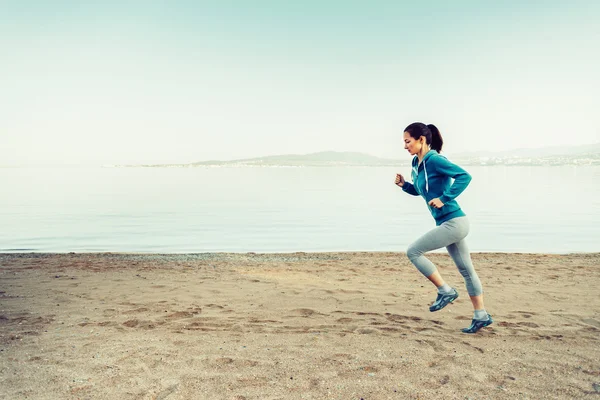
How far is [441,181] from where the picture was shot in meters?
5.54

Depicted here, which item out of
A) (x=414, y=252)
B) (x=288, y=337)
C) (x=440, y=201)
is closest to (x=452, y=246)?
(x=414, y=252)

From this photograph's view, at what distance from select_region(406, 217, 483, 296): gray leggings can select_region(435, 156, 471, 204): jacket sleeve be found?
0.32 metres

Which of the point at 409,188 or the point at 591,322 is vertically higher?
the point at 409,188

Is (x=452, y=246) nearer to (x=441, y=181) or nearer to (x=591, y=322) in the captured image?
(x=441, y=181)

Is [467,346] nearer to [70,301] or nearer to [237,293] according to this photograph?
[237,293]

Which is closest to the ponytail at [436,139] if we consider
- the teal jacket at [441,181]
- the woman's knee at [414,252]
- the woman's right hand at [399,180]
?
the teal jacket at [441,181]

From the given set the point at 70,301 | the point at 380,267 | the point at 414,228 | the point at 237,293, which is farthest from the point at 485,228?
the point at 70,301

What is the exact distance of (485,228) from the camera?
73.8 ft

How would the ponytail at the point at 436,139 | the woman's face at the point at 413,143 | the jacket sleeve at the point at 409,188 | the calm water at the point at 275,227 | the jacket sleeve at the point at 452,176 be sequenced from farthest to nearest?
the calm water at the point at 275,227 → the jacket sleeve at the point at 409,188 → the ponytail at the point at 436,139 → the woman's face at the point at 413,143 → the jacket sleeve at the point at 452,176

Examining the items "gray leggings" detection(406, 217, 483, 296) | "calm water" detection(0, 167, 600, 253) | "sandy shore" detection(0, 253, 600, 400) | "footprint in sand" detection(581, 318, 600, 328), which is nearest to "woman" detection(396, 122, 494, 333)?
"gray leggings" detection(406, 217, 483, 296)

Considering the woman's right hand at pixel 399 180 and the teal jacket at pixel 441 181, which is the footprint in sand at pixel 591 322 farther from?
the woman's right hand at pixel 399 180

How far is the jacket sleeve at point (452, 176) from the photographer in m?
5.36

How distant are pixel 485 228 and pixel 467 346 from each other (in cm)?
1837

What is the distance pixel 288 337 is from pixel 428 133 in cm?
273
